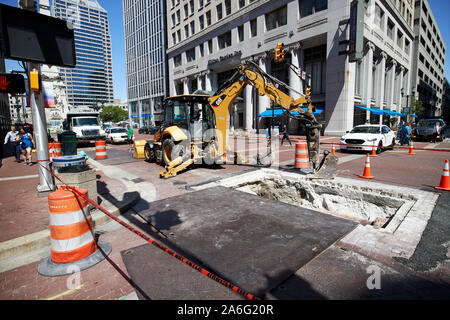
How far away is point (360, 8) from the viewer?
22422 mm

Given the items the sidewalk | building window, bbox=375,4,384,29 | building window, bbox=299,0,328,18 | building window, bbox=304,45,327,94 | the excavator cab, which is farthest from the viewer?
building window, bbox=375,4,384,29

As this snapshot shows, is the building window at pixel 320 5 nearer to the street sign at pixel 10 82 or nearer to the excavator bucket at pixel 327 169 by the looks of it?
the excavator bucket at pixel 327 169

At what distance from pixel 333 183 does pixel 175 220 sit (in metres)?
4.83

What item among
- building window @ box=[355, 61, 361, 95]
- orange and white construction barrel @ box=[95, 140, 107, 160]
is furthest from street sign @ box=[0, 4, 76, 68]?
building window @ box=[355, 61, 361, 95]

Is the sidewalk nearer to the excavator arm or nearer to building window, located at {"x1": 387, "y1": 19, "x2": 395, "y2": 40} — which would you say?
the excavator arm

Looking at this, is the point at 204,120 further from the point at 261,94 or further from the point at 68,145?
the point at 68,145

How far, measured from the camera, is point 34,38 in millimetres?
4535

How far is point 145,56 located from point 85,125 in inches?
2320

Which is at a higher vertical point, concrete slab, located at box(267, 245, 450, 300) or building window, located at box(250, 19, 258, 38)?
building window, located at box(250, 19, 258, 38)

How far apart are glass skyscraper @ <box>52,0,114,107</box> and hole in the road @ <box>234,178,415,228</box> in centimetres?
11696

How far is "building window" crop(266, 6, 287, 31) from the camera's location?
29281 millimetres

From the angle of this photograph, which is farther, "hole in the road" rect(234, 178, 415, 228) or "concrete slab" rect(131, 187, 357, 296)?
"hole in the road" rect(234, 178, 415, 228)

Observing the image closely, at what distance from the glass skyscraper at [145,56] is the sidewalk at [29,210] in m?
54.7

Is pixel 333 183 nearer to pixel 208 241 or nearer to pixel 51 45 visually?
pixel 208 241
